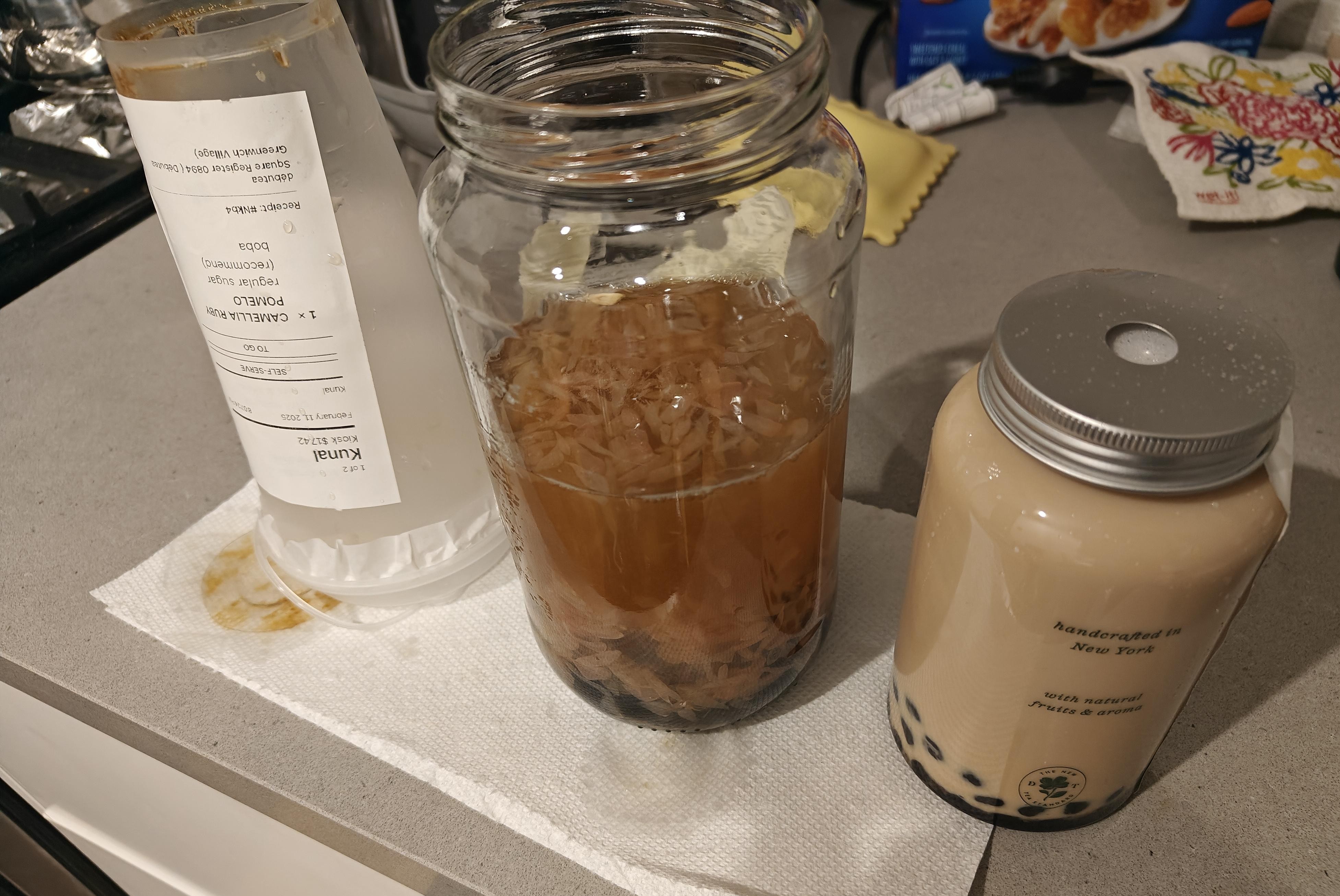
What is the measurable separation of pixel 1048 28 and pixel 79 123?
3.18 ft

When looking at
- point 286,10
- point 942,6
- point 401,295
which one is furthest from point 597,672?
point 942,6

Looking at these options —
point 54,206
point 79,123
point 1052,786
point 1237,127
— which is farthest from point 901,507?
point 79,123

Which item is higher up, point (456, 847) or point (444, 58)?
point (444, 58)

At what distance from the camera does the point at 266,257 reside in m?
0.40

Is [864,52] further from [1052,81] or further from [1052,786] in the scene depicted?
[1052,786]

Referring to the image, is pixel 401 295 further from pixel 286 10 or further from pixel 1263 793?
pixel 1263 793

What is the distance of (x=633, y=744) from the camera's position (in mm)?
450

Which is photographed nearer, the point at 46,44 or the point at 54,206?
the point at 54,206

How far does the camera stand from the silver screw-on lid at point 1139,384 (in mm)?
275

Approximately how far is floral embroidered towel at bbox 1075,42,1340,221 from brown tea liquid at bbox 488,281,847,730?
1.75 feet

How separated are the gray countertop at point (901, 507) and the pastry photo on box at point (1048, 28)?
6 cm

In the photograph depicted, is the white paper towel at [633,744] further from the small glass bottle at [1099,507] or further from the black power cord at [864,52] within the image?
the black power cord at [864,52]

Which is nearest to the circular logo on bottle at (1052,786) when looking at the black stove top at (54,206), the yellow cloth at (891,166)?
the yellow cloth at (891,166)

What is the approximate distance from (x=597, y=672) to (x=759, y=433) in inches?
6.0
